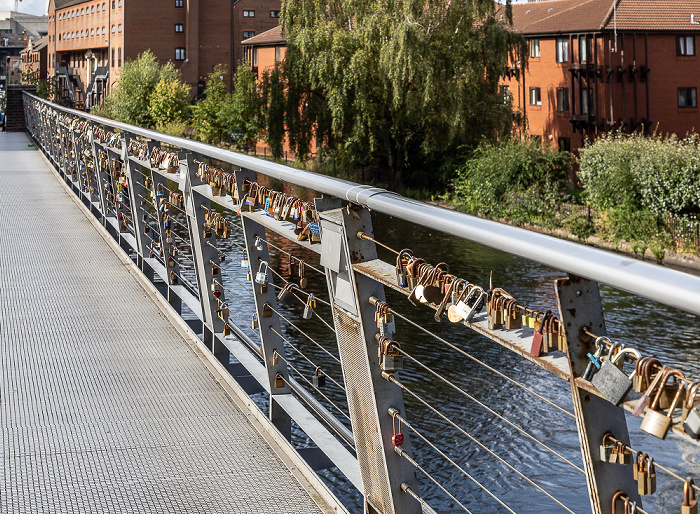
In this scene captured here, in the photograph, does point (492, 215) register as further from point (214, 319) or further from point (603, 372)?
point (603, 372)

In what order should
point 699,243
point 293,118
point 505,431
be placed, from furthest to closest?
point 293,118 → point 699,243 → point 505,431

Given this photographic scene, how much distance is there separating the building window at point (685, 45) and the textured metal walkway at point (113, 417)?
2982cm

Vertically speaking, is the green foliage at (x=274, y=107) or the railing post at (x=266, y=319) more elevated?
the green foliage at (x=274, y=107)

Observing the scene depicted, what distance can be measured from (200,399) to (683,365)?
10812 millimetres

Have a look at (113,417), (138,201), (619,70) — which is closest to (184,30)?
(619,70)

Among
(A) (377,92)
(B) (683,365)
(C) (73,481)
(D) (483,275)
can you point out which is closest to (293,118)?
(A) (377,92)

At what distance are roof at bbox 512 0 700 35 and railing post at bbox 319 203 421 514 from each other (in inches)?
1193

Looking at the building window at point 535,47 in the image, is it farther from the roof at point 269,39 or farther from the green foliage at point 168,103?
the green foliage at point 168,103

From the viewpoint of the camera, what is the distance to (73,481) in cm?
301

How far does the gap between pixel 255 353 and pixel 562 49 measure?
30.8 metres

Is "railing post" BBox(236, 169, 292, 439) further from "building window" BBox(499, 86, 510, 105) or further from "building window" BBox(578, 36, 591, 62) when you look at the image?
"building window" BBox(578, 36, 591, 62)

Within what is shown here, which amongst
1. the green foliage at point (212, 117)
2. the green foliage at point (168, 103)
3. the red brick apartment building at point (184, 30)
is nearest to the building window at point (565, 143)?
the green foliage at point (212, 117)

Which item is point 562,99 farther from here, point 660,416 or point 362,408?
point 660,416

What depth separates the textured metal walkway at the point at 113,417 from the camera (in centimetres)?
292
